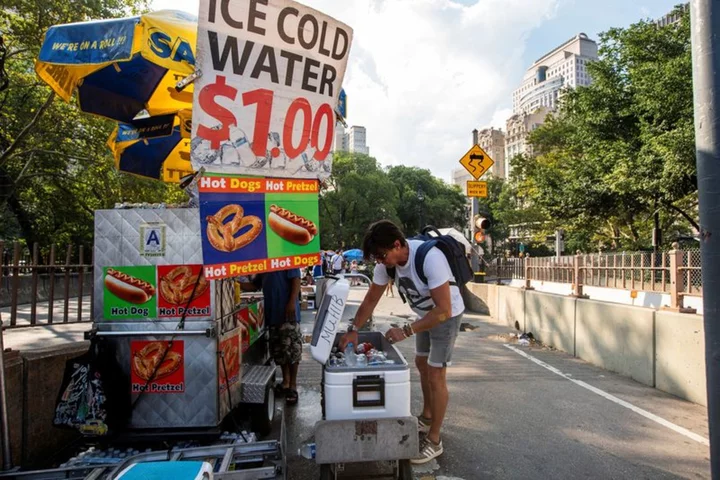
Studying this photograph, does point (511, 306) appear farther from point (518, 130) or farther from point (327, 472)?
point (518, 130)

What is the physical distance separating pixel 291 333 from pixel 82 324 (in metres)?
4.14

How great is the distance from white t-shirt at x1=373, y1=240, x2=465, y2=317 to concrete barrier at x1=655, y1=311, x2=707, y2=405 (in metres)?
3.46

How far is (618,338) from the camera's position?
687 cm

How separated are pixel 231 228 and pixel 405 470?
6.95ft

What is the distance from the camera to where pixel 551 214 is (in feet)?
83.6

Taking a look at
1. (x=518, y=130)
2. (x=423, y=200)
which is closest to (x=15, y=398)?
(x=423, y=200)

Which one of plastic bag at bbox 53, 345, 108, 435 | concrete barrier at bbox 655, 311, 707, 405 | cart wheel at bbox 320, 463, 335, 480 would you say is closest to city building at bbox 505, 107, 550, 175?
concrete barrier at bbox 655, 311, 707, 405

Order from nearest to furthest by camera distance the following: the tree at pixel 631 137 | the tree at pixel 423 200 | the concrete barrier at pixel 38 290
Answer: the concrete barrier at pixel 38 290 < the tree at pixel 631 137 < the tree at pixel 423 200

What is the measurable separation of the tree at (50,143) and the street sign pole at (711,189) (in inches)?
459

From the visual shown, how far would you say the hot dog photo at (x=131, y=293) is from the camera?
3.62 metres

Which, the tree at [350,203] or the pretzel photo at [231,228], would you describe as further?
the tree at [350,203]

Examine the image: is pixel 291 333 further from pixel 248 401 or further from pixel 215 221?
pixel 215 221

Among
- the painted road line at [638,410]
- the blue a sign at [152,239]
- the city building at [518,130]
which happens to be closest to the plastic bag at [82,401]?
the blue a sign at [152,239]

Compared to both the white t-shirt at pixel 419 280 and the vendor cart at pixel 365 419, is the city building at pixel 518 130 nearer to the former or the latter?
the white t-shirt at pixel 419 280
